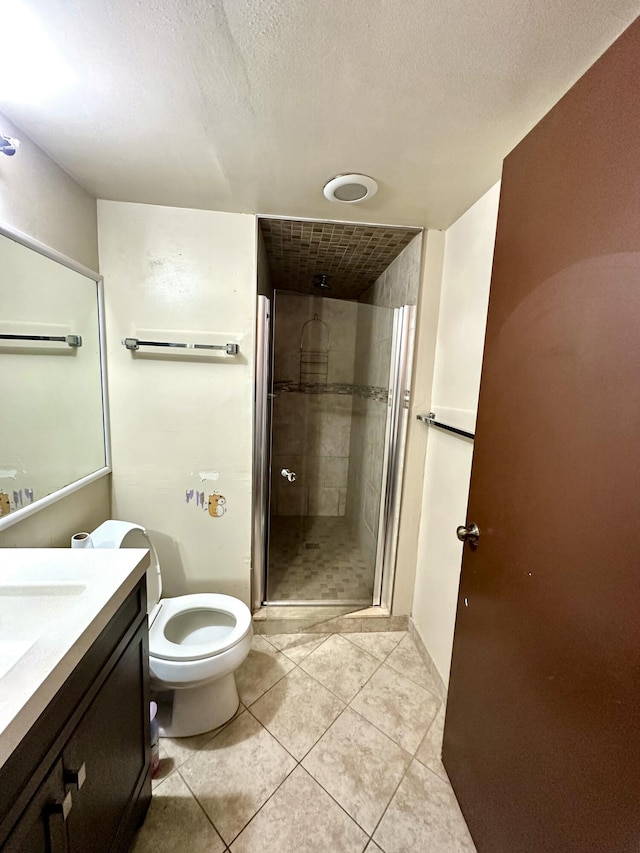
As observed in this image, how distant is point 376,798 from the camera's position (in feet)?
3.77

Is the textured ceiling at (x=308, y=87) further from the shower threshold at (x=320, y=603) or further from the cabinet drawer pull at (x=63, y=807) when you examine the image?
the shower threshold at (x=320, y=603)

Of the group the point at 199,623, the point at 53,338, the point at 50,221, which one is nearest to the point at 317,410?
the point at 199,623

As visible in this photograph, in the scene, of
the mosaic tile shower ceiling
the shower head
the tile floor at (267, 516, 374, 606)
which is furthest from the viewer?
the shower head

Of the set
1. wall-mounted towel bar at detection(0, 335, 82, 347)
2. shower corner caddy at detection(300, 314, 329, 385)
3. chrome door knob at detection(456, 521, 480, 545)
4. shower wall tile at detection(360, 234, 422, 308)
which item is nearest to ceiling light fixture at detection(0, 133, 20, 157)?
wall-mounted towel bar at detection(0, 335, 82, 347)

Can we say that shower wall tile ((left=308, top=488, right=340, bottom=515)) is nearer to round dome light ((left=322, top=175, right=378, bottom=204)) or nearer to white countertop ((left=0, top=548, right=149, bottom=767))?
white countertop ((left=0, top=548, right=149, bottom=767))

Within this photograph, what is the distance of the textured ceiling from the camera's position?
2.29 feet

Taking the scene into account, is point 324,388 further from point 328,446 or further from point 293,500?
point 293,500

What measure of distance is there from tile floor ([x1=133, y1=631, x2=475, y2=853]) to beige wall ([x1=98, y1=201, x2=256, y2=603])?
0.57m

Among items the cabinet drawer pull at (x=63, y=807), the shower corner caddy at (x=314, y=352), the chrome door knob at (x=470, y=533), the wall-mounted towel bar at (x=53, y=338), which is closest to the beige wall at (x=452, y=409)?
the chrome door knob at (x=470, y=533)

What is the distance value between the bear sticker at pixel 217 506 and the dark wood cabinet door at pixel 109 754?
761mm

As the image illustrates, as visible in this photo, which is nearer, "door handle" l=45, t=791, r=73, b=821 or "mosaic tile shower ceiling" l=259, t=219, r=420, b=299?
"door handle" l=45, t=791, r=73, b=821

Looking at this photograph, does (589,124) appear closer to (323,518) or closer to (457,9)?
(457,9)

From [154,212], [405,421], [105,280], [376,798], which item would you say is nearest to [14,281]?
[105,280]

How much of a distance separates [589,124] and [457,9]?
362mm
